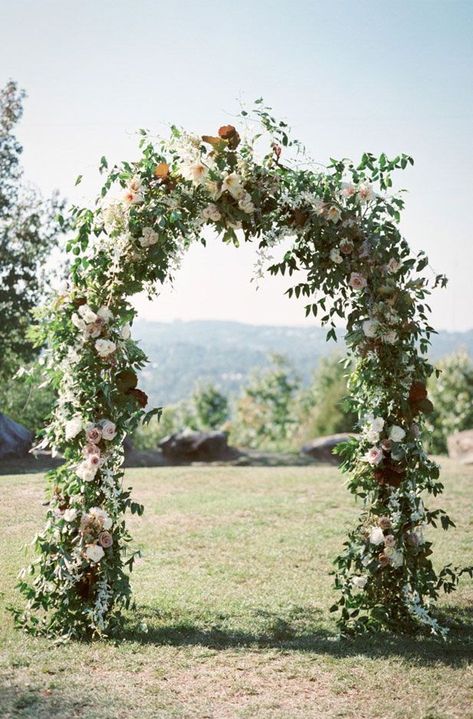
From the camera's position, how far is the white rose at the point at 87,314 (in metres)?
5.25

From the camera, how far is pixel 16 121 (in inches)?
704

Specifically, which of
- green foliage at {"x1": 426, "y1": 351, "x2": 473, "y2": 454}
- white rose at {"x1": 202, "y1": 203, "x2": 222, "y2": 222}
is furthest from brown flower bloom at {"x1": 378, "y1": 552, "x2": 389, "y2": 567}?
green foliage at {"x1": 426, "y1": 351, "x2": 473, "y2": 454}

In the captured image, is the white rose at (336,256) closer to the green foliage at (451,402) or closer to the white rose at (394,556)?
the white rose at (394,556)

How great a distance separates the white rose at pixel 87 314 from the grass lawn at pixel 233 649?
2.28 m

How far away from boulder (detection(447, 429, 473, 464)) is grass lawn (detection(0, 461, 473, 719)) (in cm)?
738

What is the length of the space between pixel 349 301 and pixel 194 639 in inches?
110

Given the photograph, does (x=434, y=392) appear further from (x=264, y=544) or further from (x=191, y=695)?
(x=191, y=695)

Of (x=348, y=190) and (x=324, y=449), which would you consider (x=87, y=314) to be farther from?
(x=324, y=449)

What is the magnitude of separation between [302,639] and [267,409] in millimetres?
27859

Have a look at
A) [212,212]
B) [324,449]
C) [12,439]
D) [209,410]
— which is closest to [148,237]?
[212,212]

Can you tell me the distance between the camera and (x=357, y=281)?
18.2ft

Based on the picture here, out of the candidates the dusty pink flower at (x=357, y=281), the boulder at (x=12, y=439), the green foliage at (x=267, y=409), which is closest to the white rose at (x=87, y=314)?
the dusty pink flower at (x=357, y=281)

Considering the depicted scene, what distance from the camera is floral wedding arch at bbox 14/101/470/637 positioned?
5363 mm

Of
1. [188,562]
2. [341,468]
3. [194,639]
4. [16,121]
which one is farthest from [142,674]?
[16,121]
